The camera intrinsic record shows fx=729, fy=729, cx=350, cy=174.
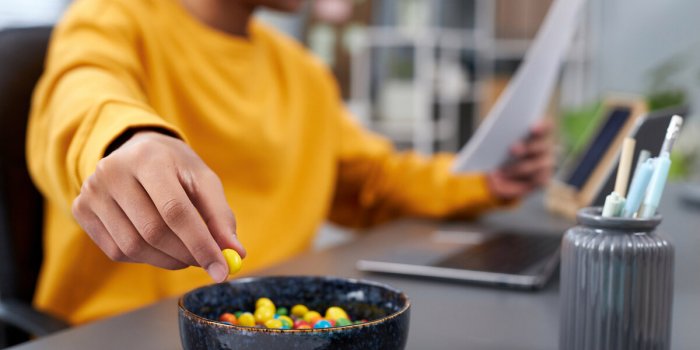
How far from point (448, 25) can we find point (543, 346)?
3350mm

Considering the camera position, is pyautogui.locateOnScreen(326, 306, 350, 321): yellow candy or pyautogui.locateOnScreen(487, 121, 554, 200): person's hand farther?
pyautogui.locateOnScreen(487, 121, 554, 200): person's hand

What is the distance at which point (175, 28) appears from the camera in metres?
1.06

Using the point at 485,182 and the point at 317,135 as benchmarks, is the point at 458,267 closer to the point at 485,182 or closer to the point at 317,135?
the point at 485,182

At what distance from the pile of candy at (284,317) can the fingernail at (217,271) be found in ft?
0.19

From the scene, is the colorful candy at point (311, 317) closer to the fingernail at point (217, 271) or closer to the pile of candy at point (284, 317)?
the pile of candy at point (284, 317)

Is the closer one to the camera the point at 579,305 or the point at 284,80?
the point at 579,305

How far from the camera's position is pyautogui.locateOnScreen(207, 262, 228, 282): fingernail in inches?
17.0

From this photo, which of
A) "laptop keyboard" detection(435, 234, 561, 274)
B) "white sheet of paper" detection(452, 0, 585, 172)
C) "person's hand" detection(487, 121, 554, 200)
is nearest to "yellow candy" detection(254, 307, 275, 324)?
"laptop keyboard" detection(435, 234, 561, 274)

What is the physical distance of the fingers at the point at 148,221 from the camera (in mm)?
452

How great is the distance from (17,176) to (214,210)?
610 millimetres

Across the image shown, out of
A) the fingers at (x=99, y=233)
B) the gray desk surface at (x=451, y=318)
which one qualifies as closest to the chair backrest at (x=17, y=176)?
the gray desk surface at (x=451, y=318)

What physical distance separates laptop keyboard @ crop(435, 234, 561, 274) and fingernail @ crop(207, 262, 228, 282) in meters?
0.44

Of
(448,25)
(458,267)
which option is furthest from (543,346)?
(448,25)

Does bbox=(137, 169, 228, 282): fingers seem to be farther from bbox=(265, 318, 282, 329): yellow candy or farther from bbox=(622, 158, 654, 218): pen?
bbox=(622, 158, 654, 218): pen
